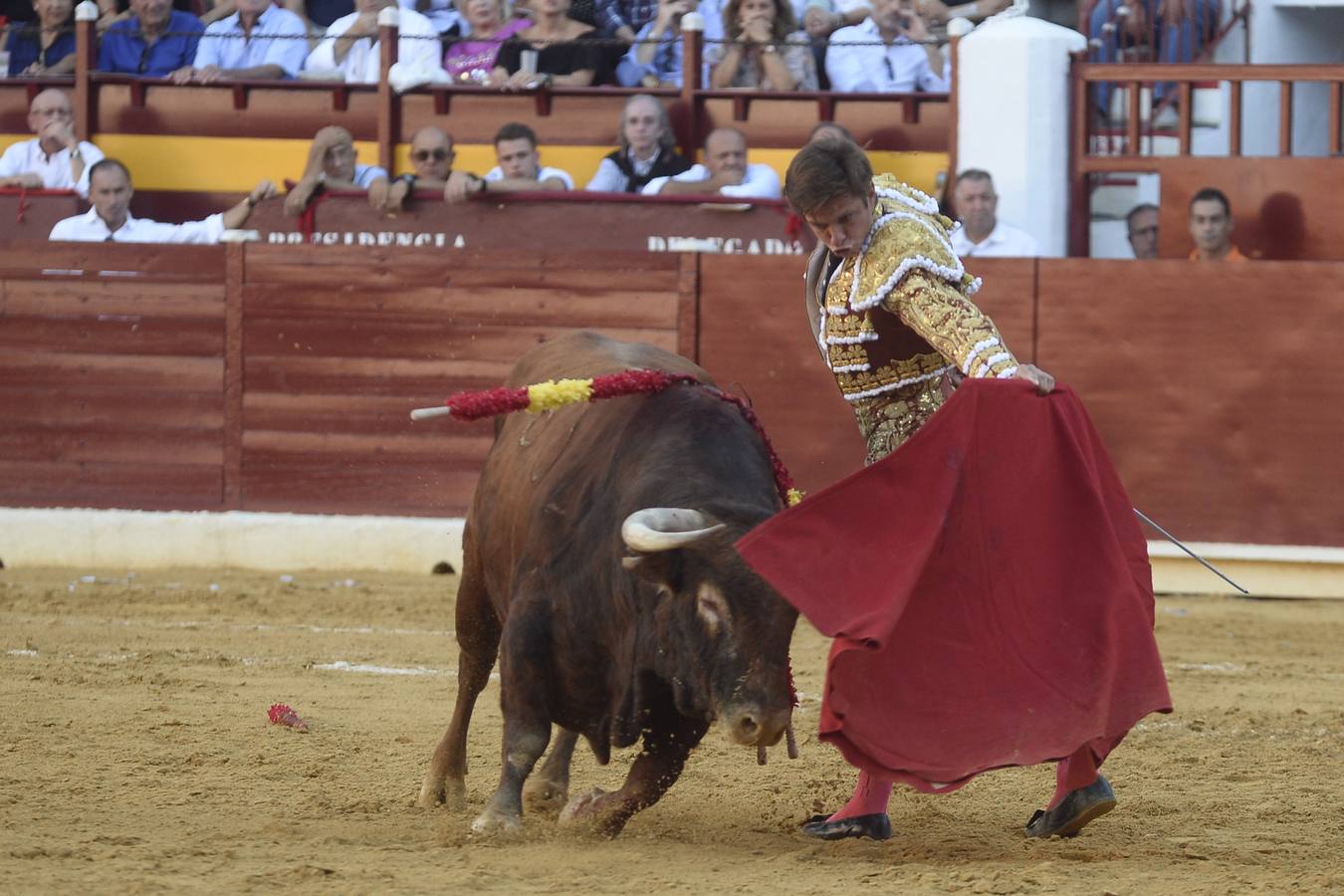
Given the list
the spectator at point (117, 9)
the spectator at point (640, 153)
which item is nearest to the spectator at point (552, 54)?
the spectator at point (640, 153)

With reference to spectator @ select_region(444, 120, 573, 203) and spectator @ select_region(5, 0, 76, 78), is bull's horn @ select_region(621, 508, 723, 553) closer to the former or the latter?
spectator @ select_region(444, 120, 573, 203)

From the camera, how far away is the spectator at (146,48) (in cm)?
972

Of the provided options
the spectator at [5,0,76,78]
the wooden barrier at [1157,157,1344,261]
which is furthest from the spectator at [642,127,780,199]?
the spectator at [5,0,76,78]

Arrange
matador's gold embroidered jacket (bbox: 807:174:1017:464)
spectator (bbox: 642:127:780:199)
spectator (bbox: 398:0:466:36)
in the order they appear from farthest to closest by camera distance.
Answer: spectator (bbox: 398:0:466:36) → spectator (bbox: 642:127:780:199) → matador's gold embroidered jacket (bbox: 807:174:1017:464)

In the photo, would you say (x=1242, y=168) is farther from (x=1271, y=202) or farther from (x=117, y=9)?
(x=117, y=9)

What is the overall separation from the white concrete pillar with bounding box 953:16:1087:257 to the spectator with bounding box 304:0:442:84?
2405mm

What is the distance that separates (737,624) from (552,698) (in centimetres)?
57

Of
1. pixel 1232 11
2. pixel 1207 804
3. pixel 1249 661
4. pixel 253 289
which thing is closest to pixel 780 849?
pixel 1207 804

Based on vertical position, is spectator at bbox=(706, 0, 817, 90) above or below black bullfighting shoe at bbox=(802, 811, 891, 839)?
above

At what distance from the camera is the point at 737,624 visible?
3.45 meters

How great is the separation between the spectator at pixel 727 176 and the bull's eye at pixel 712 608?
4906 millimetres

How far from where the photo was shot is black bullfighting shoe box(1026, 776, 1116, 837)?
378 cm

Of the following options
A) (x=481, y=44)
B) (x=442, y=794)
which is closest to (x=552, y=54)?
(x=481, y=44)

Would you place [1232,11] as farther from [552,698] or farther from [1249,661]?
[552,698]
